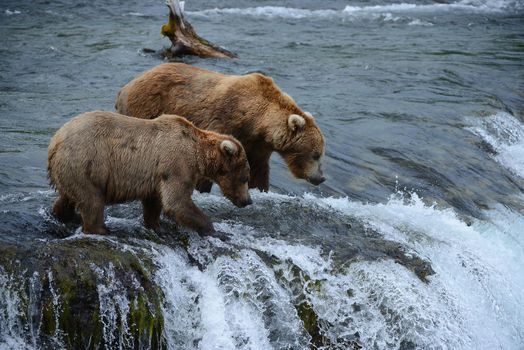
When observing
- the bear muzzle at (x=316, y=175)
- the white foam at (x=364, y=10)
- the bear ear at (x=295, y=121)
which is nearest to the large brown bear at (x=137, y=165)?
the bear ear at (x=295, y=121)

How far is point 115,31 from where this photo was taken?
63.8 feet

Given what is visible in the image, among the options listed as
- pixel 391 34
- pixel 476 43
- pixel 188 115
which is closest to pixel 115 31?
pixel 391 34

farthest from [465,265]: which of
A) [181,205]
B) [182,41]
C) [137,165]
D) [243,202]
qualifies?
[182,41]

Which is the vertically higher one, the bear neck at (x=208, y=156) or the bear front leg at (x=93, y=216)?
the bear neck at (x=208, y=156)

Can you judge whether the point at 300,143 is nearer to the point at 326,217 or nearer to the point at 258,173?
the point at 258,173

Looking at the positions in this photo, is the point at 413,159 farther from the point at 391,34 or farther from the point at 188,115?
the point at 391,34

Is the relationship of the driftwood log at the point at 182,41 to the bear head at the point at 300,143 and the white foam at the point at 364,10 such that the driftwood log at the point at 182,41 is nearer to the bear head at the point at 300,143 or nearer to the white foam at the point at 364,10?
the white foam at the point at 364,10

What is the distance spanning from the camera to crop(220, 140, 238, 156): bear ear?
7.18 m

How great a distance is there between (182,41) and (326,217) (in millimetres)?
8374

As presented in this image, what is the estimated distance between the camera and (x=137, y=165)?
6766mm

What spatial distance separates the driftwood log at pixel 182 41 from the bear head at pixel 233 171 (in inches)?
344

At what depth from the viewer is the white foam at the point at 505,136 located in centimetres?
1271

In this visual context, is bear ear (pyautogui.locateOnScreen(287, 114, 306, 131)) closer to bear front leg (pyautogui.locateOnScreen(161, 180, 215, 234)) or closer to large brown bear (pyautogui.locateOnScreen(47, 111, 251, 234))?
large brown bear (pyautogui.locateOnScreen(47, 111, 251, 234))

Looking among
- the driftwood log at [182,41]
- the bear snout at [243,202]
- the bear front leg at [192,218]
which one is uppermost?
the bear front leg at [192,218]
